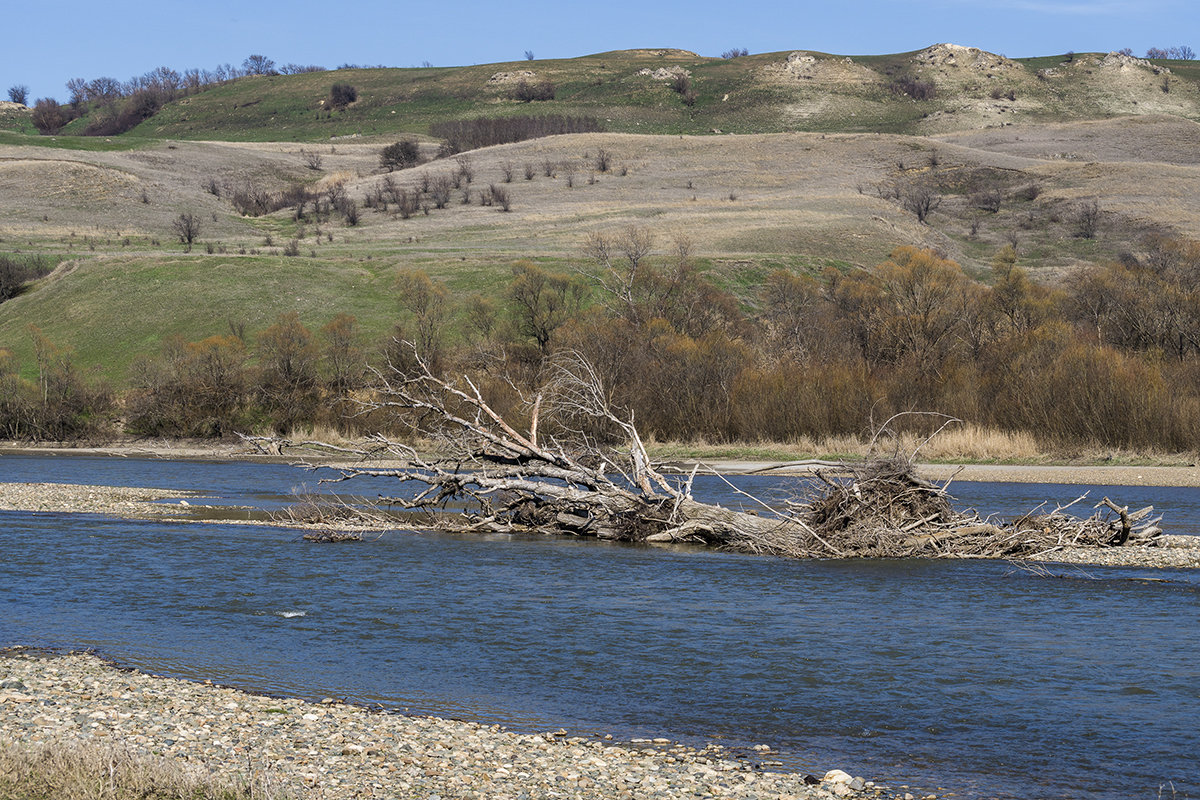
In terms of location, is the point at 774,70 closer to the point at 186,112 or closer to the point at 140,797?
the point at 186,112

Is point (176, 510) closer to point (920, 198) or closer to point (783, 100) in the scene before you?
point (920, 198)

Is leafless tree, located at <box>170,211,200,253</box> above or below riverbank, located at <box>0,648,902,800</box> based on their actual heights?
above

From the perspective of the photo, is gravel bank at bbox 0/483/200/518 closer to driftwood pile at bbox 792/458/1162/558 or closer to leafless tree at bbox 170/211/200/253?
driftwood pile at bbox 792/458/1162/558

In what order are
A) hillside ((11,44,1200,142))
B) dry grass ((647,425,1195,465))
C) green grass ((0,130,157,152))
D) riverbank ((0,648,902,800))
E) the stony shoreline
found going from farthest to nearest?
1. hillside ((11,44,1200,142))
2. green grass ((0,130,157,152))
3. dry grass ((647,425,1195,465))
4. the stony shoreline
5. riverbank ((0,648,902,800))

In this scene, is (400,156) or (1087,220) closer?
(1087,220)

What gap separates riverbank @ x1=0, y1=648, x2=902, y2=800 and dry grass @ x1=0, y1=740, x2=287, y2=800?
0.69 feet

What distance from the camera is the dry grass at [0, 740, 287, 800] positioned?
8438 mm

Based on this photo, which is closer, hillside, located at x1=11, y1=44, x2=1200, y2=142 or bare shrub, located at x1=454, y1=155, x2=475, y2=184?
bare shrub, located at x1=454, y1=155, x2=475, y2=184

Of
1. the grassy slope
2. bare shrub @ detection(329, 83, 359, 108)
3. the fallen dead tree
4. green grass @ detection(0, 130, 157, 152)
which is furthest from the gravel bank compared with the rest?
bare shrub @ detection(329, 83, 359, 108)

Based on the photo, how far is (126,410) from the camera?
57.3m

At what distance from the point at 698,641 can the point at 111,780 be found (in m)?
8.84

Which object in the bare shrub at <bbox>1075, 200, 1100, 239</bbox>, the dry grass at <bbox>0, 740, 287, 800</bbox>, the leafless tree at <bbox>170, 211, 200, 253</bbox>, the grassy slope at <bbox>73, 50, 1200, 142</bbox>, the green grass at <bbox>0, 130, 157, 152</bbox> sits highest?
the grassy slope at <bbox>73, 50, 1200, 142</bbox>

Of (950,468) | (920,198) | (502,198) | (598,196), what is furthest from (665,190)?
(950,468)

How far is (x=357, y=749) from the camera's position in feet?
34.4
